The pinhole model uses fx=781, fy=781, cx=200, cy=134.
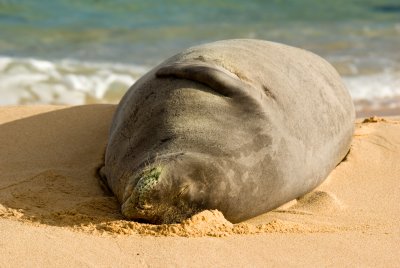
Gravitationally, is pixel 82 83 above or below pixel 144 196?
below

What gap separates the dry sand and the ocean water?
2327 millimetres

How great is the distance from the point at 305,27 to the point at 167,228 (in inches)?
389

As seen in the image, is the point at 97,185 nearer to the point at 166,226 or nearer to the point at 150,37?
the point at 166,226

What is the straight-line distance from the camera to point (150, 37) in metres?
11.1

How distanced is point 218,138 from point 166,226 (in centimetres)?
44

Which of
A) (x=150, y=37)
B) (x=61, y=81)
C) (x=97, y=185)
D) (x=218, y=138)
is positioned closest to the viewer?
(x=218, y=138)

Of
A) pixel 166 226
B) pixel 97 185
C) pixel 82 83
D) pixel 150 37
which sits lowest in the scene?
pixel 150 37

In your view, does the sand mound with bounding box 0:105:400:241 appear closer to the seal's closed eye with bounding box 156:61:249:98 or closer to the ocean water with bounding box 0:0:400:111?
the seal's closed eye with bounding box 156:61:249:98

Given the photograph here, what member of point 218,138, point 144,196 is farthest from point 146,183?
point 218,138

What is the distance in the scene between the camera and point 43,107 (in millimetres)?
5160

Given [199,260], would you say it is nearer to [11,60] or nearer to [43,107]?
[43,107]

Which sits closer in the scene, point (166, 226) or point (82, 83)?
point (166, 226)

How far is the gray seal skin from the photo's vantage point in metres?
3.15

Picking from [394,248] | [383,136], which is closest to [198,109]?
[394,248]
